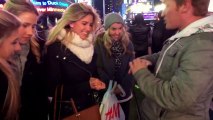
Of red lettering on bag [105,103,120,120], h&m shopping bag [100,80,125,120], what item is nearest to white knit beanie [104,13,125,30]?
h&m shopping bag [100,80,125,120]

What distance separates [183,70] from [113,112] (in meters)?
1.38

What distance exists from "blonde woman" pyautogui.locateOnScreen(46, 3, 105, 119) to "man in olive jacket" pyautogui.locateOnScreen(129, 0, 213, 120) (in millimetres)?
984

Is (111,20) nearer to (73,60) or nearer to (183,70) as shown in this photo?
(73,60)

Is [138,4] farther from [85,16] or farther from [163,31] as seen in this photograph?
[85,16]

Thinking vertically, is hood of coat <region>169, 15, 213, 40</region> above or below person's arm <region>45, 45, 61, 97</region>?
above

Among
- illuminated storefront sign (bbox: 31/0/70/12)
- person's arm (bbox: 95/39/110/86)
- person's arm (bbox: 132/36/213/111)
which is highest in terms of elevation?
illuminated storefront sign (bbox: 31/0/70/12)

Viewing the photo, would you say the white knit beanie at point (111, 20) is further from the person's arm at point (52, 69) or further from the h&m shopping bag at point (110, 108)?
the person's arm at point (52, 69)

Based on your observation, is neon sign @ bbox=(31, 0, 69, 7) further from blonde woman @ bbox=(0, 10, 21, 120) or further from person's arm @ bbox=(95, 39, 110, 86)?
blonde woman @ bbox=(0, 10, 21, 120)

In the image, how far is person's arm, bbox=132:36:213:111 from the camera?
1.83m

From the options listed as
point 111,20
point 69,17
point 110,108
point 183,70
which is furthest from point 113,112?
point 111,20

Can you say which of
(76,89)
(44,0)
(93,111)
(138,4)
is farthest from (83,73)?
(138,4)

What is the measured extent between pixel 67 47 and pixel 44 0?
2064 cm

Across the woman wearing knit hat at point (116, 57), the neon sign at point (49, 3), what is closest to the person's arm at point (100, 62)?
the woman wearing knit hat at point (116, 57)

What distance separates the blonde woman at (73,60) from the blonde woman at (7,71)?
3.09 ft
